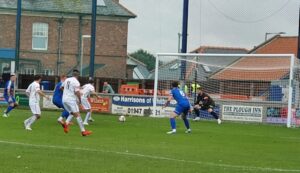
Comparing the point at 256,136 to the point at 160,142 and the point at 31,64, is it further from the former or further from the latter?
the point at 31,64

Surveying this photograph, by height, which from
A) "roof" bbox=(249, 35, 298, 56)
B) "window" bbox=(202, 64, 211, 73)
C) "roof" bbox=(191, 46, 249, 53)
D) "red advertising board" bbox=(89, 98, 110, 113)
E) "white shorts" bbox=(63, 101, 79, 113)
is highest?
"roof" bbox=(249, 35, 298, 56)

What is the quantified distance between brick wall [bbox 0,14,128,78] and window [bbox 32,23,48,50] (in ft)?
1.15

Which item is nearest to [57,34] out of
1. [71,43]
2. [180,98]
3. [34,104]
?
[71,43]

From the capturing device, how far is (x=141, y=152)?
15.4 metres

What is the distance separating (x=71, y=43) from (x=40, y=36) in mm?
3107

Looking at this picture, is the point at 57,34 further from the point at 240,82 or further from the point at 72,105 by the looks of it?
the point at 72,105

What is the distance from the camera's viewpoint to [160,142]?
60.5ft

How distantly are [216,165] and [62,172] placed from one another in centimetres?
347

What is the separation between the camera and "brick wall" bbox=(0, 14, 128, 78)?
196 feet

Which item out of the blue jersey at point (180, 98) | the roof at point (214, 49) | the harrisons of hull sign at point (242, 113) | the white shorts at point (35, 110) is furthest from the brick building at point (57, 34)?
the white shorts at point (35, 110)

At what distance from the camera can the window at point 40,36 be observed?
60875mm

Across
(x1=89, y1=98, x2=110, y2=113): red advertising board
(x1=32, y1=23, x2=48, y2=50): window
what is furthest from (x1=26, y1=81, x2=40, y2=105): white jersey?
(x1=32, y1=23, x2=48, y2=50): window

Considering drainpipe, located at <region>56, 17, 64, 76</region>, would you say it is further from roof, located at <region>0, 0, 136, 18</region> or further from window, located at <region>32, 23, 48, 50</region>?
window, located at <region>32, 23, 48, 50</region>

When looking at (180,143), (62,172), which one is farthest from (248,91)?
(62,172)
